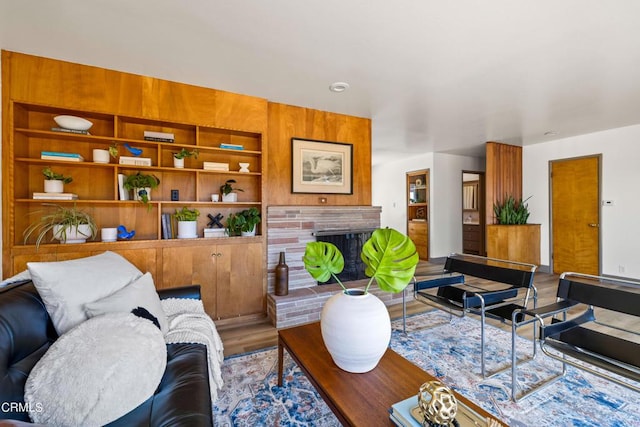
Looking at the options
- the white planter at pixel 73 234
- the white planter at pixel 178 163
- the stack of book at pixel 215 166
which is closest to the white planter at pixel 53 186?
the white planter at pixel 73 234

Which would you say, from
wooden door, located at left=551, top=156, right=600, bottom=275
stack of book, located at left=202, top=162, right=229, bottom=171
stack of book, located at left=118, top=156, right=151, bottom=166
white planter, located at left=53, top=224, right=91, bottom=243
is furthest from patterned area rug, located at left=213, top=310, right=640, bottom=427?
wooden door, located at left=551, top=156, right=600, bottom=275

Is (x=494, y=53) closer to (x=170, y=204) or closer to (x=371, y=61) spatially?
(x=371, y=61)

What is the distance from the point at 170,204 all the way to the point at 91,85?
122 cm

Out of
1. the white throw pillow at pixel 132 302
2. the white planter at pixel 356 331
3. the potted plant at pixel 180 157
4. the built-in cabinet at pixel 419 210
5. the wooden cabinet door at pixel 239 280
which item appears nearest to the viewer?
the white planter at pixel 356 331

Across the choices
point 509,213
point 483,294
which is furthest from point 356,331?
point 509,213

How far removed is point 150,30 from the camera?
6.54 feet

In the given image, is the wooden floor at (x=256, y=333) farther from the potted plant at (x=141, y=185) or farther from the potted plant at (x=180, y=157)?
the potted plant at (x=180, y=157)

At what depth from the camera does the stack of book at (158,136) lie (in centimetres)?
272

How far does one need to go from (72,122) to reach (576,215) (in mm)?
7097

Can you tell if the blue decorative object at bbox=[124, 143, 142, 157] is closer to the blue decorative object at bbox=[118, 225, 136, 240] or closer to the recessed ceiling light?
the blue decorative object at bbox=[118, 225, 136, 240]

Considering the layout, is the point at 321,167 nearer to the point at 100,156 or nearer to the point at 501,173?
the point at 100,156

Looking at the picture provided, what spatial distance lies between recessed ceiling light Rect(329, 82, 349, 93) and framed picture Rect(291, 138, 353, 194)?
0.79 metres

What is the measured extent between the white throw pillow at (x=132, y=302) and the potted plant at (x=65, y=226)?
116cm

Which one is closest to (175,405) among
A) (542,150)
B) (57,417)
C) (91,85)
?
(57,417)
